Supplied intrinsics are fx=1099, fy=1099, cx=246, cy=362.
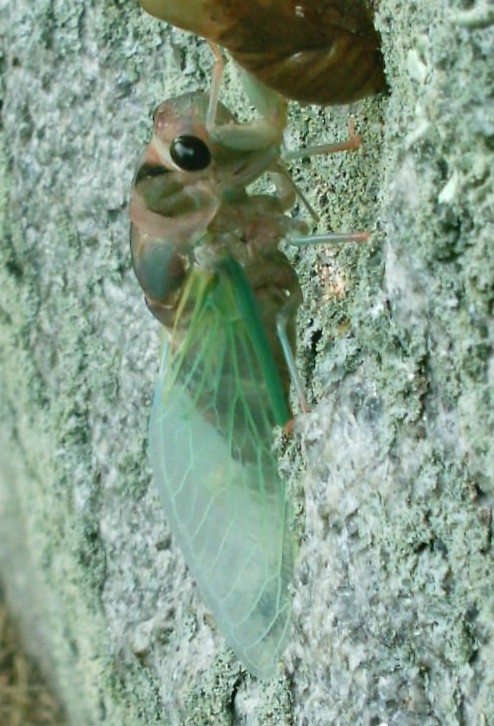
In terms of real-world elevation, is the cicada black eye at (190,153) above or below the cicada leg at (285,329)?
above

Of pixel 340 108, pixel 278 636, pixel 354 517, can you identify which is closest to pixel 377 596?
pixel 354 517

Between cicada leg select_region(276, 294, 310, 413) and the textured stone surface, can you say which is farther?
cicada leg select_region(276, 294, 310, 413)

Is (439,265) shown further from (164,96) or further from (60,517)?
(60,517)

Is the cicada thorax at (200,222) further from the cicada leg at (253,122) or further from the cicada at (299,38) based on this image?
the cicada at (299,38)

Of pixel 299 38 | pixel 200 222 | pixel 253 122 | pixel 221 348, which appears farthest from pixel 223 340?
pixel 299 38

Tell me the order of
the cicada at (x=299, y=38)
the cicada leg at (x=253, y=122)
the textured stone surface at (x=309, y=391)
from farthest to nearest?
A: the cicada leg at (x=253, y=122), the cicada at (x=299, y=38), the textured stone surface at (x=309, y=391)

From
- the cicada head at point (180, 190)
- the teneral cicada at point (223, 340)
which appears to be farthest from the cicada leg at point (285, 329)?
the cicada head at point (180, 190)

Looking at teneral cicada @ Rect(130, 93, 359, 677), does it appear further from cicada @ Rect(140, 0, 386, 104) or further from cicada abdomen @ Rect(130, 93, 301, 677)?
cicada @ Rect(140, 0, 386, 104)

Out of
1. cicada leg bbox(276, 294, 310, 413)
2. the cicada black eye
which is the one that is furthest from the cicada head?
cicada leg bbox(276, 294, 310, 413)
